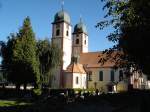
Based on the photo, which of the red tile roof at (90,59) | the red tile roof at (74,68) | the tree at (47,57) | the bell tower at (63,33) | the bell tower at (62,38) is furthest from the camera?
the red tile roof at (90,59)

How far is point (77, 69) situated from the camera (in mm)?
77000

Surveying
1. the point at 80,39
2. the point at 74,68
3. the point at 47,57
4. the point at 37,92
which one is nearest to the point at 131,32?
the point at 37,92

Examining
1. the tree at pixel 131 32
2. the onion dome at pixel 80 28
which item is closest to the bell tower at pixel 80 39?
the onion dome at pixel 80 28

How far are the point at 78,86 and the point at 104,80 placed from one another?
8.46 meters

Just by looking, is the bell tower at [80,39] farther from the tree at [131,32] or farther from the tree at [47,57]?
the tree at [131,32]

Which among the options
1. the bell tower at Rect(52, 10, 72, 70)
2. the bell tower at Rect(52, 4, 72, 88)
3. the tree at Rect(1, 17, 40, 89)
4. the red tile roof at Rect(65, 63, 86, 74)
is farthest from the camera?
the bell tower at Rect(52, 10, 72, 70)

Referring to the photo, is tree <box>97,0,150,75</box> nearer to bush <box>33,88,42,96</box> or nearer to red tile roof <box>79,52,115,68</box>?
bush <box>33,88,42,96</box>

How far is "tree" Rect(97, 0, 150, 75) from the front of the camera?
20.4 m

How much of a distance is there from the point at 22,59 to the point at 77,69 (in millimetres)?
23976

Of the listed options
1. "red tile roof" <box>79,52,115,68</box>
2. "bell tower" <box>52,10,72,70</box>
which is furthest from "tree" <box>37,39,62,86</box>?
"red tile roof" <box>79,52,115,68</box>

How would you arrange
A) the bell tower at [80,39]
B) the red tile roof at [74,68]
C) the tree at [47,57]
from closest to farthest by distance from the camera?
the tree at [47,57] < the red tile roof at [74,68] < the bell tower at [80,39]

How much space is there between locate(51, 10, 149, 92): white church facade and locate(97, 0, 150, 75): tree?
1929 inches

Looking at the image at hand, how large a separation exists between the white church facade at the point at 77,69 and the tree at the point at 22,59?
1660cm

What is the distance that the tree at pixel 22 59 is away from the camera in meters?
55.0
